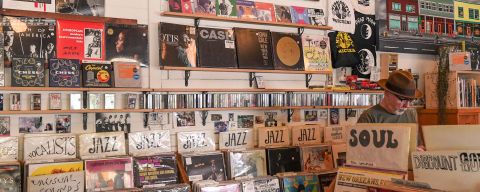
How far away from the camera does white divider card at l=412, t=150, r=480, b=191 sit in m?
2.14

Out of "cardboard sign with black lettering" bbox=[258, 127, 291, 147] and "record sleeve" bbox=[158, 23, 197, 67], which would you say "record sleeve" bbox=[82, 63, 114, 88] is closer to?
"record sleeve" bbox=[158, 23, 197, 67]

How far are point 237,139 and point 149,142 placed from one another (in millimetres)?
950

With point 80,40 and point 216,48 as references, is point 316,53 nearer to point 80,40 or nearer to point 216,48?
point 216,48

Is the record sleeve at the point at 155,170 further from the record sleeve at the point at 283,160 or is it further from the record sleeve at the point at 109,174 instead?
the record sleeve at the point at 283,160

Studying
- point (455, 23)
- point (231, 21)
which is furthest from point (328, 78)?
point (455, 23)

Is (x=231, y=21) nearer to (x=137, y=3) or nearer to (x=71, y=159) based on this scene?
(x=137, y=3)

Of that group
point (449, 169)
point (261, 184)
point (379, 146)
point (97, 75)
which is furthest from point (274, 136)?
point (449, 169)

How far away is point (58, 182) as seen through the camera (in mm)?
3891

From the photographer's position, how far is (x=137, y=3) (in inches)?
180

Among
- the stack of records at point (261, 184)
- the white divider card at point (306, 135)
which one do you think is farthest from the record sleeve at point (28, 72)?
the white divider card at point (306, 135)

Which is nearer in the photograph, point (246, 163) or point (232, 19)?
point (246, 163)

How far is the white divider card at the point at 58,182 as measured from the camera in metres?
3.82

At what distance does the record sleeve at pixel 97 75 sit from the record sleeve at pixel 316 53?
2.20 metres

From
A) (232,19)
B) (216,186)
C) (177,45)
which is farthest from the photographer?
(232,19)
